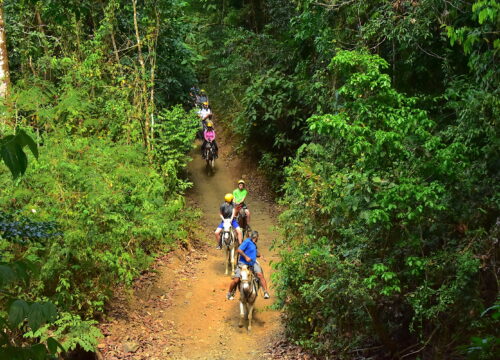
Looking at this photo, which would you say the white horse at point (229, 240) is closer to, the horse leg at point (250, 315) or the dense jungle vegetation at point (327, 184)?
the dense jungle vegetation at point (327, 184)

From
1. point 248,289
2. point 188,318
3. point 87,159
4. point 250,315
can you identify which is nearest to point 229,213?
point 188,318

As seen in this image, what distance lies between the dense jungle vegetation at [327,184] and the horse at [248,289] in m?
0.90

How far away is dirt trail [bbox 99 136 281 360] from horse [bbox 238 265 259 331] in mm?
311

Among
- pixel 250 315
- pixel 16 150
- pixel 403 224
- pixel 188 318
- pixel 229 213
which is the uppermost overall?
pixel 229 213

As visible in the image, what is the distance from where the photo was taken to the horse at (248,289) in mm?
10750

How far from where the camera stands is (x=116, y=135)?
14922 mm

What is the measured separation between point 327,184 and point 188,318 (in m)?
4.85

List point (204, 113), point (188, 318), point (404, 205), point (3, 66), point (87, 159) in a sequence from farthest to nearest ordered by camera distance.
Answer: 1. point (204, 113)
2. point (188, 318)
3. point (3, 66)
4. point (87, 159)
5. point (404, 205)

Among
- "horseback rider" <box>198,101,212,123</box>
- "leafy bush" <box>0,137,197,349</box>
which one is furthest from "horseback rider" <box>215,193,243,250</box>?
"horseback rider" <box>198,101,212,123</box>

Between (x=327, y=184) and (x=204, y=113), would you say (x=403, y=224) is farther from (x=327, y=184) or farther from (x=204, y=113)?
(x=204, y=113)

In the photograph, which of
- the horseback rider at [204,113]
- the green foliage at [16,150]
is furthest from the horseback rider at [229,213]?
the green foliage at [16,150]

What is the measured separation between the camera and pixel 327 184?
9.72 metres

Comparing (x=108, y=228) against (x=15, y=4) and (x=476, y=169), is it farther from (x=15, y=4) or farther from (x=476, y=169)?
(x=15, y=4)

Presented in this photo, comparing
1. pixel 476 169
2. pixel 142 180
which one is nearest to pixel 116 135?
pixel 142 180
